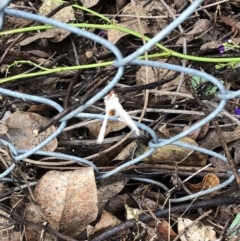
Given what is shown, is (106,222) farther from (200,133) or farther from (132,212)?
(200,133)

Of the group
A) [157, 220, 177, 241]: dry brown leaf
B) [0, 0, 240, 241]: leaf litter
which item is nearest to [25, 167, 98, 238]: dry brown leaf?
[0, 0, 240, 241]: leaf litter

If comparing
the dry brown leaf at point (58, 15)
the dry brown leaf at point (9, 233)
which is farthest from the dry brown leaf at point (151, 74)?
the dry brown leaf at point (9, 233)

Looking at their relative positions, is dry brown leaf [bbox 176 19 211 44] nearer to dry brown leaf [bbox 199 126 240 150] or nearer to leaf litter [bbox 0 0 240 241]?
leaf litter [bbox 0 0 240 241]

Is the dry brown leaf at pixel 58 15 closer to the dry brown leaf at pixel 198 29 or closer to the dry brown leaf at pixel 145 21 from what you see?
the dry brown leaf at pixel 145 21

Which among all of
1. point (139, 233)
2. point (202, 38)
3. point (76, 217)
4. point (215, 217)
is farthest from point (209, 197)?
point (202, 38)

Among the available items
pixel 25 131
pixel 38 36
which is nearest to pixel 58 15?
pixel 38 36

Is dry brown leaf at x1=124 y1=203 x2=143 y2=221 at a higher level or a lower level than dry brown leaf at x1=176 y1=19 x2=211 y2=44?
lower
